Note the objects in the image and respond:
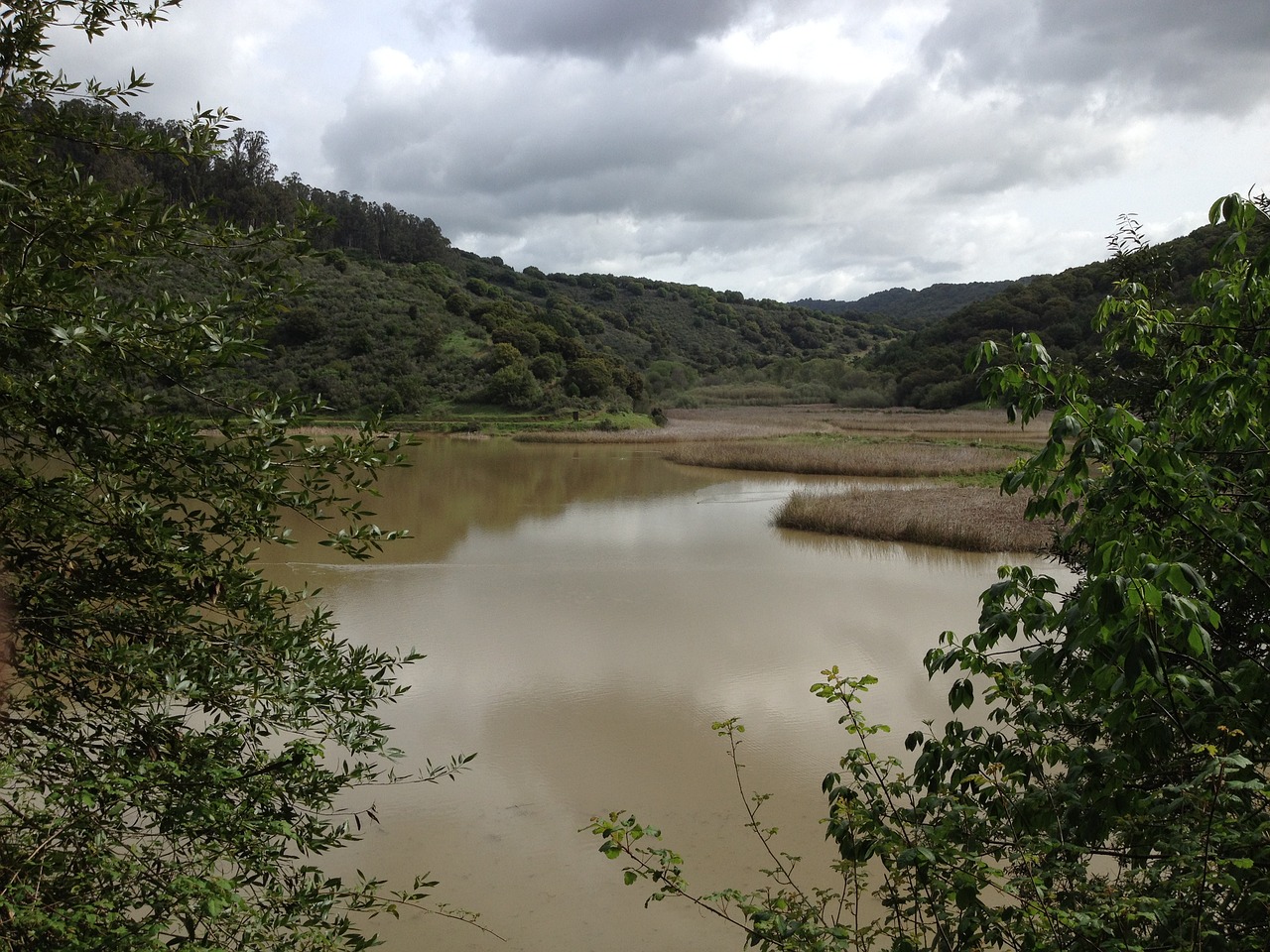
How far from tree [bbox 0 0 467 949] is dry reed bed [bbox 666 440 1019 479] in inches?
755

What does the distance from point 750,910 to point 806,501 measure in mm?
13849

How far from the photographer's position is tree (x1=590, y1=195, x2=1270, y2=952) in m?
1.74

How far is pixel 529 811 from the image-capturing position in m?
4.88

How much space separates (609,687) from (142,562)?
4794 mm

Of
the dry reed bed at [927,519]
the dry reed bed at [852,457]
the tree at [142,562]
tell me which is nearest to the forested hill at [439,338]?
the dry reed bed at [927,519]

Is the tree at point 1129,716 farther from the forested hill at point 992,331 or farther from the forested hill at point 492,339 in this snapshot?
the forested hill at point 992,331

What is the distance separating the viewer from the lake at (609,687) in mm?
4211

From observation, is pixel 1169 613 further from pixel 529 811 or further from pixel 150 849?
pixel 529 811

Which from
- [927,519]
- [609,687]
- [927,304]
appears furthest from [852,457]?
[927,304]

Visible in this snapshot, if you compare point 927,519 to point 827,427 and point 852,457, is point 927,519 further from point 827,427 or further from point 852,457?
point 827,427

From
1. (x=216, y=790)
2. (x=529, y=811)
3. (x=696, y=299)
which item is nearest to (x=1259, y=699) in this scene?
(x=216, y=790)

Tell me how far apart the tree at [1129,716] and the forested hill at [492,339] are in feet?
57.3

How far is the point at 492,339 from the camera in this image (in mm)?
40031

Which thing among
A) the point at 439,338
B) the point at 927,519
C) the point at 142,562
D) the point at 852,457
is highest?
the point at 439,338
